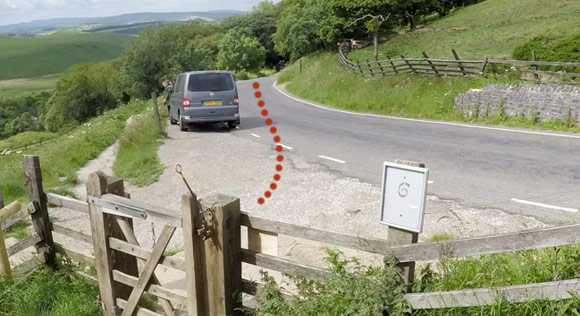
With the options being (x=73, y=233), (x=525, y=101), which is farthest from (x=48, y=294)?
(x=525, y=101)

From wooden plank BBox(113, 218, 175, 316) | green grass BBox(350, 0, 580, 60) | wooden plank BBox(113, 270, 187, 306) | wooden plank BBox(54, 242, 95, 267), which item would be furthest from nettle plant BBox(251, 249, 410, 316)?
green grass BBox(350, 0, 580, 60)

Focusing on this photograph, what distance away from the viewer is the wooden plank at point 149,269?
404 cm

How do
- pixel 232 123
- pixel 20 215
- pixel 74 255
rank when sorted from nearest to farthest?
pixel 74 255, pixel 20 215, pixel 232 123

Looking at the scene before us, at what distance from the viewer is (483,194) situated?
25.8 feet

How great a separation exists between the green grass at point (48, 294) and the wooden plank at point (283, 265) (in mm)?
2210

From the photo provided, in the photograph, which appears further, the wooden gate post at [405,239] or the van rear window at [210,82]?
the van rear window at [210,82]

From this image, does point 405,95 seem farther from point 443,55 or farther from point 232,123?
point 443,55

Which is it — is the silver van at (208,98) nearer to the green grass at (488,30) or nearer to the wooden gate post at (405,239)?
the wooden gate post at (405,239)

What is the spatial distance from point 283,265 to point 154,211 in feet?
4.19

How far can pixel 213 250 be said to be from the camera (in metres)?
3.91

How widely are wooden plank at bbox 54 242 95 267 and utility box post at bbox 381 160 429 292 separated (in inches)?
144

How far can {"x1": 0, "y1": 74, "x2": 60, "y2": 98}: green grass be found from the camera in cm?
14925

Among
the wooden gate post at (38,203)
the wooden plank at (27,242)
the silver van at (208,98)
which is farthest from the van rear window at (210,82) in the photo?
the wooden gate post at (38,203)

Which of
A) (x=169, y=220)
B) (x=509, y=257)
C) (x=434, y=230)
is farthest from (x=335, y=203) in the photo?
(x=169, y=220)
